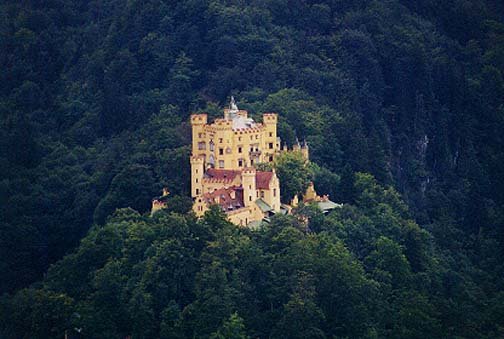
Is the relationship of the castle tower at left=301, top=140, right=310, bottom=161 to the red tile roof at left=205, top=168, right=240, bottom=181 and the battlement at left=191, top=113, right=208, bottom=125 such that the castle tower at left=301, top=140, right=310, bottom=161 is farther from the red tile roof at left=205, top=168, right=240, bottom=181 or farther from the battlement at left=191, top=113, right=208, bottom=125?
the red tile roof at left=205, top=168, right=240, bottom=181

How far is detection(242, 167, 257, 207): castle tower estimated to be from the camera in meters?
104

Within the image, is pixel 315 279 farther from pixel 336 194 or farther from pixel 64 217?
pixel 64 217

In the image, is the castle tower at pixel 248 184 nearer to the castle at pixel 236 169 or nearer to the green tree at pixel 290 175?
the castle at pixel 236 169

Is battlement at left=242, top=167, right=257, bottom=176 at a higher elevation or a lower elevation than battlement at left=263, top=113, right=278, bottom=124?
lower

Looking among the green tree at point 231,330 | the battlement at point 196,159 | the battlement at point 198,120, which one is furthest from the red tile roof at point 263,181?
the green tree at point 231,330

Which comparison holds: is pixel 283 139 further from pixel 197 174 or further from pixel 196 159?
pixel 196 159

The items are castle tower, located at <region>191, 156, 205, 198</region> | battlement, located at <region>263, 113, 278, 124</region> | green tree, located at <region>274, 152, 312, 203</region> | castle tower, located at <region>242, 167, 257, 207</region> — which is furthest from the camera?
battlement, located at <region>263, 113, 278, 124</region>

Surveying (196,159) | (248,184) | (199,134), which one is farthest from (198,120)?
(248,184)

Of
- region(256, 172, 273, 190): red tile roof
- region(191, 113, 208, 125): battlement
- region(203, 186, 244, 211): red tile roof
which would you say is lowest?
region(203, 186, 244, 211): red tile roof

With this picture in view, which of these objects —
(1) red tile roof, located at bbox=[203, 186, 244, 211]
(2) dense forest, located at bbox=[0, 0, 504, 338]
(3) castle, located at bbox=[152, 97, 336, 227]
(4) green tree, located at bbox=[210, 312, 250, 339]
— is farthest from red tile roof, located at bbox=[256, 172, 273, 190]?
(4) green tree, located at bbox=[210, 312, 250, 339]

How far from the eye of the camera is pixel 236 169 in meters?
107

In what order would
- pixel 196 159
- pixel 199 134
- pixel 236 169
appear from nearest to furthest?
pixel 196 159
pixel 236 169
pixel 199 134

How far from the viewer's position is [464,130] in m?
142

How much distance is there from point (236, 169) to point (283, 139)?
860 centimetres
